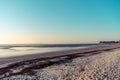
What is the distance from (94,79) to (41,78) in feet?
12.2

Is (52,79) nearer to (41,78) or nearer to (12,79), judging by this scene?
(41,78)

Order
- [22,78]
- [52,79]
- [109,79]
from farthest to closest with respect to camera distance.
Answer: [22,78] → [52,79] → [109,79]

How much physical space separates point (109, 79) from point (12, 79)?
21.8 ft

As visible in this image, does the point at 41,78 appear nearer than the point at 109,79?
No

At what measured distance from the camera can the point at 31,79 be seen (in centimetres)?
1230

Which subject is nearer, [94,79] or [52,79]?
[94,79]

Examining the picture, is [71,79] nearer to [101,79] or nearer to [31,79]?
[101,79]

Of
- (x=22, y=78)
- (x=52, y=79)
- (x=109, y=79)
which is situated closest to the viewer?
(x=109, y=79)

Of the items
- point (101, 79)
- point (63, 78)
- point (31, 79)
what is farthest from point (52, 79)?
point (101, 79)

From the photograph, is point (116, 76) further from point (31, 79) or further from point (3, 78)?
point (3, 78)

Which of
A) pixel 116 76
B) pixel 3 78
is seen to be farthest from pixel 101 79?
pixel 3 78

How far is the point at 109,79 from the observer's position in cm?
1097

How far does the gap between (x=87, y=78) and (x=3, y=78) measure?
6.25 metres

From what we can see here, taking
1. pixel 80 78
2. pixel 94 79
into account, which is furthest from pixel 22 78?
pixel 94 79
